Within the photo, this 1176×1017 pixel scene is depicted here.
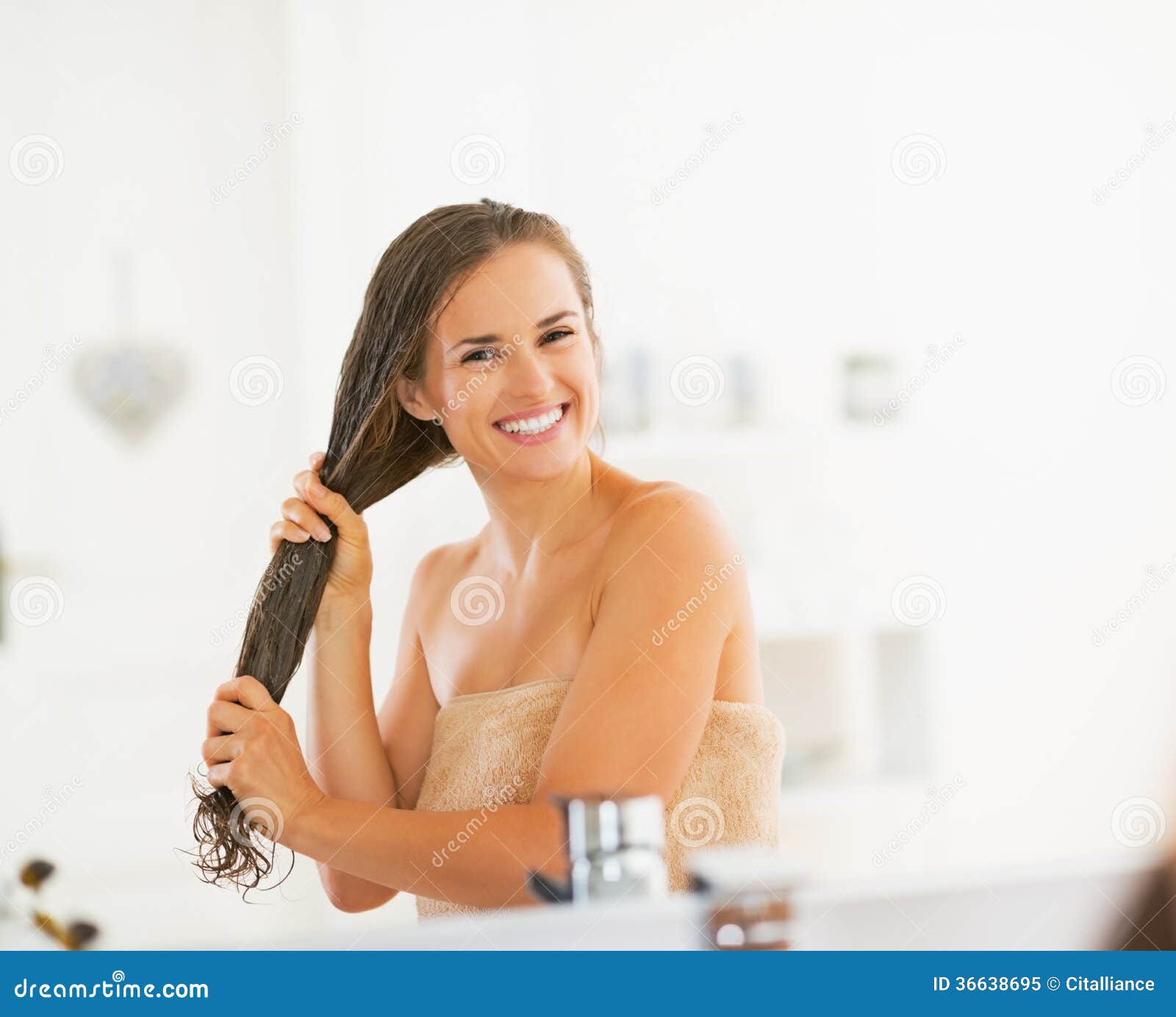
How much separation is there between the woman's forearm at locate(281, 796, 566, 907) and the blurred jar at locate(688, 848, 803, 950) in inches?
5.4

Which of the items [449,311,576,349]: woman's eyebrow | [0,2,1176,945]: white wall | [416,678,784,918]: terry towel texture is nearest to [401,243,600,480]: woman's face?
[449,311,576,349]: woman's eyebrow

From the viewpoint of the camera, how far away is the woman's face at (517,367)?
0.97m

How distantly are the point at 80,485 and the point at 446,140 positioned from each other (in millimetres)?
685

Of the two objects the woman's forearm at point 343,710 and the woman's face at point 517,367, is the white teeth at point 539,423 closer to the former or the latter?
the woman's face at point 517,367

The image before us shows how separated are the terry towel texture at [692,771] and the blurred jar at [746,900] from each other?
0.10m

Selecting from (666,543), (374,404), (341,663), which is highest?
(374,404)

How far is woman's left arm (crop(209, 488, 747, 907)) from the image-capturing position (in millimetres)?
854

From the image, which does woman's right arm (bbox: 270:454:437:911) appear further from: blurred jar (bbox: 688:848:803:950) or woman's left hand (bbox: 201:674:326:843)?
blurred jar (bbox: 688:848:803:950)

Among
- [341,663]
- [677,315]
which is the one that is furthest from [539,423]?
[677,315]

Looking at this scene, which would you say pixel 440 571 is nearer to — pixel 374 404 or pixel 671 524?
pixel 374 404

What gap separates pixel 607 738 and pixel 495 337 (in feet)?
1.18

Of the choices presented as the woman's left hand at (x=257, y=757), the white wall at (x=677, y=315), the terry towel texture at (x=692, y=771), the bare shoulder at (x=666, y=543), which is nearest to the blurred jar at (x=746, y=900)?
the terry towel texture at (x=692, y=771)

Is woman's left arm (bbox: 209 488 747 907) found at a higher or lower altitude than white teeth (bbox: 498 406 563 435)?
lower

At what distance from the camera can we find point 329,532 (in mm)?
1008
